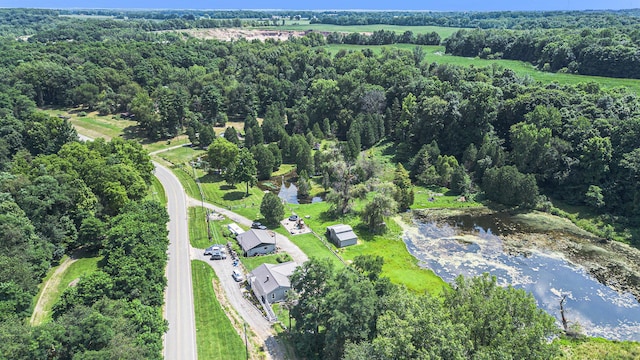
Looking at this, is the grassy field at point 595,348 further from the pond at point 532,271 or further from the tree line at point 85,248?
the tree line at point 85,248

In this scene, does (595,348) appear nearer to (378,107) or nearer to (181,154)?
(378,107)

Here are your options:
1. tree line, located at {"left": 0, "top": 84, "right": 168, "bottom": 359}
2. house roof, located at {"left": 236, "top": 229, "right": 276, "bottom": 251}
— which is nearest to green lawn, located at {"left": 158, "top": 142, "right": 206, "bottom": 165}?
tree line, located at {"left": 0, "top": 84, "right": 168, "bottom": 359}

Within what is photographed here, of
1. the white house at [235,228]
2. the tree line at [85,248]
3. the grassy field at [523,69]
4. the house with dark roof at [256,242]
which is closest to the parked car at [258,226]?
the white house at [235,228]

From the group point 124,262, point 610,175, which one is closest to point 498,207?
point 610,175

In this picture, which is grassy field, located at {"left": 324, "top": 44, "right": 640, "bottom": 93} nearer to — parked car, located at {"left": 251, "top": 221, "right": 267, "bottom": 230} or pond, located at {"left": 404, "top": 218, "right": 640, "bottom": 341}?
pond, located at {"left": 404, "top": 218, "right": 640, "bottom": 341}

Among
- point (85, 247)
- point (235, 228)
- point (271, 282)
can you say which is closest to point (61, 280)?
point (85, 247)

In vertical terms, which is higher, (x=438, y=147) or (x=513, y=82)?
(x=513, y=82)

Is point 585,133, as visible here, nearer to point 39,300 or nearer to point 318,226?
point 318,226
